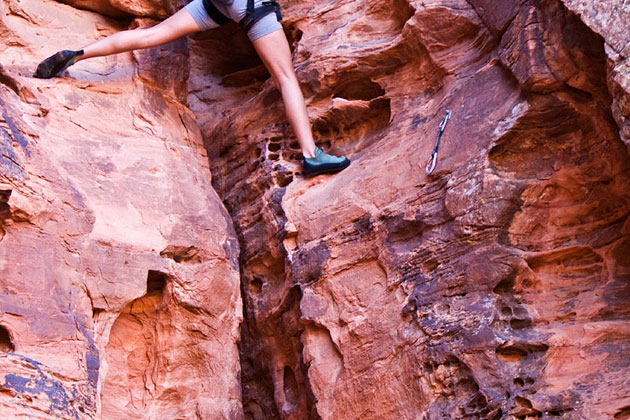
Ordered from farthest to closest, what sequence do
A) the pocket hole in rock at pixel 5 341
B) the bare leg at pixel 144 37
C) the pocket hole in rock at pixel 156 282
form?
the bare leg at pixel 144 37 → the pocket hole in rock at pixel 156 282 → the pocket hole in rock at pixel 5 341

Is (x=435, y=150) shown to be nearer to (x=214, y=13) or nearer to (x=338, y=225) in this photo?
(x=338, y=225)

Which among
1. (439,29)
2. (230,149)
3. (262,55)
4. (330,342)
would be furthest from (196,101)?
(330,342)

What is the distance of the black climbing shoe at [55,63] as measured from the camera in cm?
466

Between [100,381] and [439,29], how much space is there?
271 centimetres

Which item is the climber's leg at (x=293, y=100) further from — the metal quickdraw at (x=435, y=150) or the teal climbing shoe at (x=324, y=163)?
the metal quickdraw at (x=435, y=150)

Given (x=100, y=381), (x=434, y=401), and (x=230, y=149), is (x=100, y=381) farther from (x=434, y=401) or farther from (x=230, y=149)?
(x=230, y=149)

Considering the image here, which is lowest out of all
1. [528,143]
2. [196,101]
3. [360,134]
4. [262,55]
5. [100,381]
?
[100,381]

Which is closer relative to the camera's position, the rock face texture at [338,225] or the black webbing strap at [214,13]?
the rock face texture at [338,225]

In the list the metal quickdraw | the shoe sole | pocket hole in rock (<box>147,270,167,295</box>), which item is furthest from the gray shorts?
Result: pocket hole in rock (<box>147,270,167,295</box>)

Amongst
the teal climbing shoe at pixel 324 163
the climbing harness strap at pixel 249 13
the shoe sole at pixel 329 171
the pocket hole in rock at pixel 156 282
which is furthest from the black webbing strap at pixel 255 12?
the pocket hole in rock at pixel 156 282

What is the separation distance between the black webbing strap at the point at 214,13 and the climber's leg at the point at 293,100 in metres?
0.24

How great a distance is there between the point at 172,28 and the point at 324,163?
4.03 feet

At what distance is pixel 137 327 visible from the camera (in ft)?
14.3

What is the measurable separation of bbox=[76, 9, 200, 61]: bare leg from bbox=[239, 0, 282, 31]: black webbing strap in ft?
1.00
